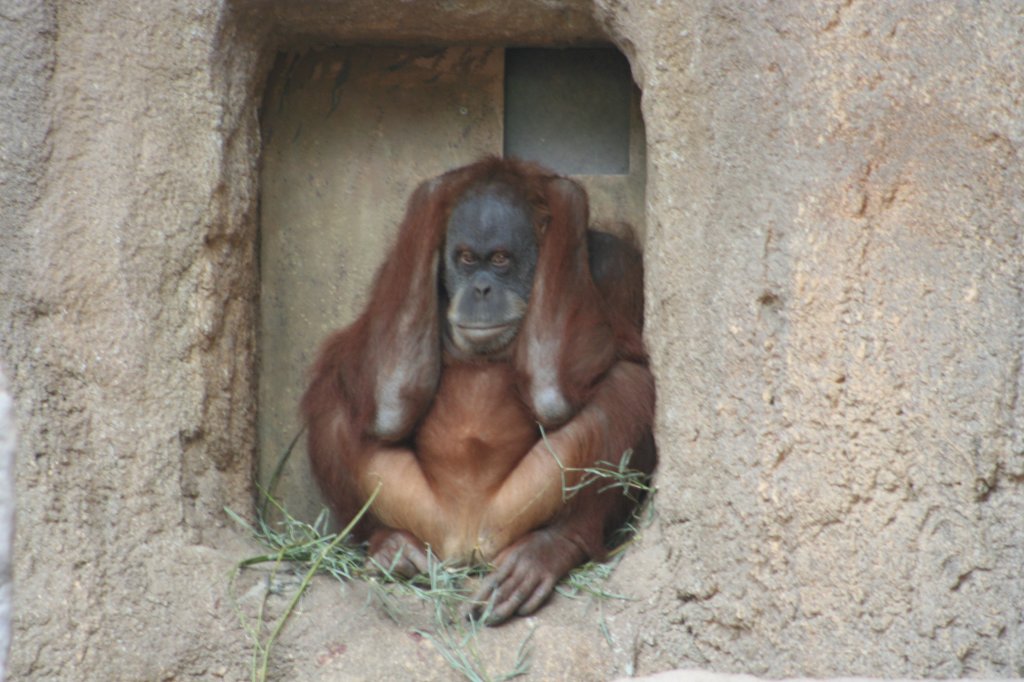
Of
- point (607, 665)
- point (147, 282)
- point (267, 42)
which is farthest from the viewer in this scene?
point (267, 42)

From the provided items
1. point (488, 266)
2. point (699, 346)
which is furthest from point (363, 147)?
point (699, 346)

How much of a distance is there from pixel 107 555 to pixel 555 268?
4.95 ft

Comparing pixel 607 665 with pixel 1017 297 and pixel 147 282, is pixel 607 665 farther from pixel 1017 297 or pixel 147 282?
pixel 147 282

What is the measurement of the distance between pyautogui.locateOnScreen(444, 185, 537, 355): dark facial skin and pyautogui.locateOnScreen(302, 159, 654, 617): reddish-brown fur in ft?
0.15

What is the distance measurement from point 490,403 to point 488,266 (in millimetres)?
423

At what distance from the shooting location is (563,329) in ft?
13.6

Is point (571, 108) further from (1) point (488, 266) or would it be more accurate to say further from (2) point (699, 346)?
(2) point (699, 346)

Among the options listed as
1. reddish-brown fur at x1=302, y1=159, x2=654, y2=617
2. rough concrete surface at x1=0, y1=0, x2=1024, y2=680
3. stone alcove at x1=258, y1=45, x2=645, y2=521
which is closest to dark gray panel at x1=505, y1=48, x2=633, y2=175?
stone alcove at x1=258, y1=45, x2=645, y2=521

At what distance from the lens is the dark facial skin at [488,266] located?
4250 mm

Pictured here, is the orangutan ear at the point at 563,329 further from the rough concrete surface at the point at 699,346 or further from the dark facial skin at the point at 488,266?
the rough concrete surface at the point at 699,346

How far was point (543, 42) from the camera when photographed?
4602 millimetres

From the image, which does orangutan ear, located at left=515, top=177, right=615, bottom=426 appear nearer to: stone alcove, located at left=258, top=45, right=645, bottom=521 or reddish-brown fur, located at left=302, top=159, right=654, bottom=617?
reddish-brown fur, located at left=302, top=159, right=654, bottom=617

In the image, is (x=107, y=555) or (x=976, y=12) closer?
(x=976, y=12)

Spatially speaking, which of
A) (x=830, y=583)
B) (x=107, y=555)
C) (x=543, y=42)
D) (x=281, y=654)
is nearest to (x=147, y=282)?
(x=107, y=555)
